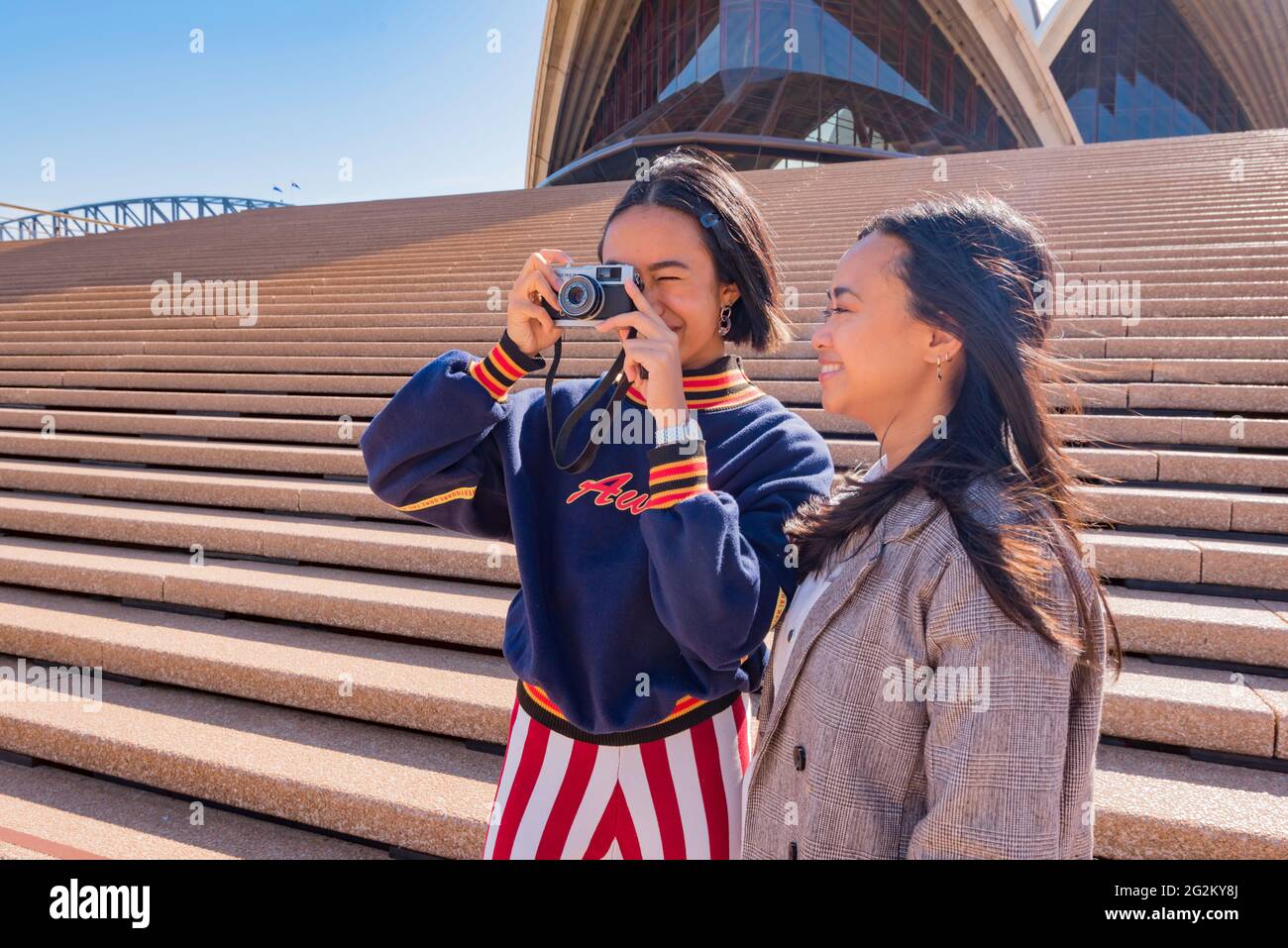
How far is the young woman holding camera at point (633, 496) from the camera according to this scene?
1105 millimetres

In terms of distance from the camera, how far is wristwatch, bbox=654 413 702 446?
1.04 meters

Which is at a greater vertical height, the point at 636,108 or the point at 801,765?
the point at 636,108

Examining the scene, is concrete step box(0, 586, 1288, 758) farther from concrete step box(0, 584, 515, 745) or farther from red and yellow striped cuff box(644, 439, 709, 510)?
red and yellow striped cuff box(644, 439, 709, 510)

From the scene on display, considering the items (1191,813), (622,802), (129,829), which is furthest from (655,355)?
(129,829)

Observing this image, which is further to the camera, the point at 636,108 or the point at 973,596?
the point at 636,108

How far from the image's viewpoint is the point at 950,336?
3.51ft

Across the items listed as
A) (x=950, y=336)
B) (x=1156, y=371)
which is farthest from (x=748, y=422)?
Answer: (x=1156, y=371)

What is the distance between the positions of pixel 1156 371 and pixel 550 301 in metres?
4.12

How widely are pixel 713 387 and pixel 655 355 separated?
212mm

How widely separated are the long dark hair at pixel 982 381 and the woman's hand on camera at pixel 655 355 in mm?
261

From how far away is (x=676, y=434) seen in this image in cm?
104
